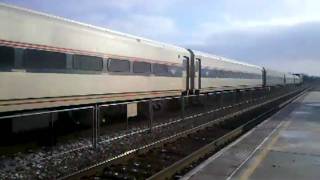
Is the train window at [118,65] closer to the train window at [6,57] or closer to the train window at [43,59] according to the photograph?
the train window at [43,59]

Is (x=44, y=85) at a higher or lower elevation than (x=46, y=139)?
higher

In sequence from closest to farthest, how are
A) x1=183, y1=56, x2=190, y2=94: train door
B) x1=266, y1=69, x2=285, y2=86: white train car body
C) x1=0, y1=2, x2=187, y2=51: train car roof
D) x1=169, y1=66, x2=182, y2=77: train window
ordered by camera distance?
x1=0, y1=2, x2=187, y2=51: train car roof < x1=169, y1=66, x2=182, y2=77: train window < x1=183, y1=56, x2=190, y2=94: train door < x1=266, y1=69, x2=285, y2=86: white train car body

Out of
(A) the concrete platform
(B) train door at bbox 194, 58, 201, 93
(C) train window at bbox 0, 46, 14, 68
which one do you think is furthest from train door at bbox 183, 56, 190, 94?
(C) train window at bbox 0, 46, 14, 68

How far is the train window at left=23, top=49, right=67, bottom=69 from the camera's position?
43.3ft

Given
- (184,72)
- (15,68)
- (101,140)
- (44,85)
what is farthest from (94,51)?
(184,72)

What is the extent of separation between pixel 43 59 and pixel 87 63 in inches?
100

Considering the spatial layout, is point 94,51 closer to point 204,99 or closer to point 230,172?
point 204,99

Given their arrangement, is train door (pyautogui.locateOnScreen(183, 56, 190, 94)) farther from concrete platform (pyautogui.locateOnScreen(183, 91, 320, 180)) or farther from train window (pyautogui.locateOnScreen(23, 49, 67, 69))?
train window (pyautogui.locateOnScreen(23, 49, 67, 69))

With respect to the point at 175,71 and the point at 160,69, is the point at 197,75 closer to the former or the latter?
the point at 175,71

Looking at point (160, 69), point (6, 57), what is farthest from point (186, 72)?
point (6, 57)

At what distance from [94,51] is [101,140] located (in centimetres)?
528

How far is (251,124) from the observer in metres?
22.2

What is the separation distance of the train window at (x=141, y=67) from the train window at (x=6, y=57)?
794 centimetres

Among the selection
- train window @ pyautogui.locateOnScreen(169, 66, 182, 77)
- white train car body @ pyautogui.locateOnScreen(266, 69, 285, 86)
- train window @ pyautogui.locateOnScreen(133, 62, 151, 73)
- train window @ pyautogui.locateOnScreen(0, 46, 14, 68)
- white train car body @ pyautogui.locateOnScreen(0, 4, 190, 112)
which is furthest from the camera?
white train car body @ pyautogui.locateOnScreen(266, 69, 285, 86)
